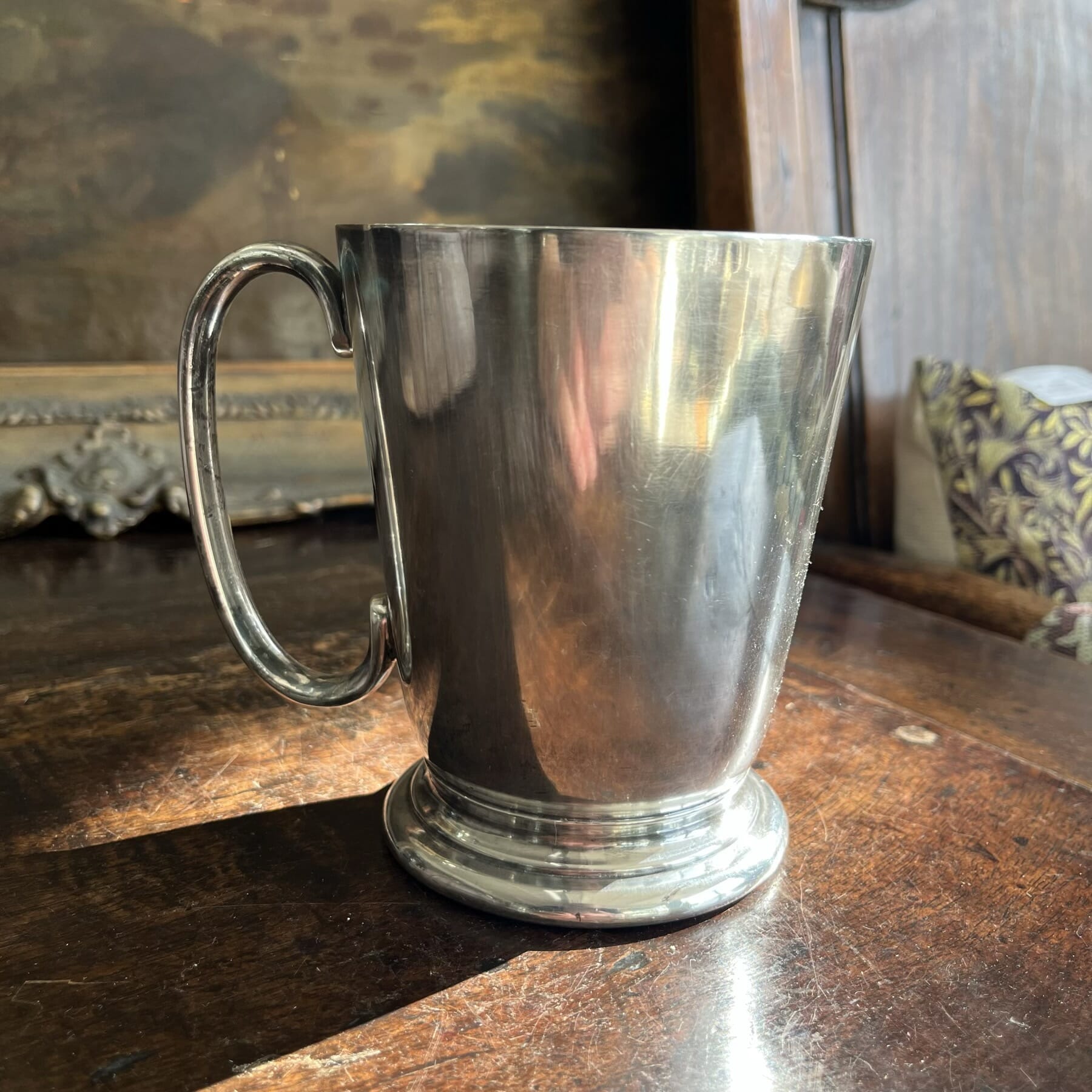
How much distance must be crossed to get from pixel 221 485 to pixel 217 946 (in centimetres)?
15

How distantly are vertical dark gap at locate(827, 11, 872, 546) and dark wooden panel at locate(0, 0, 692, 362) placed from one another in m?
0.17

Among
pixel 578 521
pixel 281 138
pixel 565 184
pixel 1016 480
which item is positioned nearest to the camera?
pixel 578 521

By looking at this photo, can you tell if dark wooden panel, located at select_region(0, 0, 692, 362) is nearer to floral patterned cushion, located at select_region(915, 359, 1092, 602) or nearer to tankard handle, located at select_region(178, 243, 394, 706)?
floral patterned cushion, located at select_region(915, 359, 1092, 602)

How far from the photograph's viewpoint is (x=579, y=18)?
3.73ft

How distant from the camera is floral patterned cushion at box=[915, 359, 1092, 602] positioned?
35.8 inches

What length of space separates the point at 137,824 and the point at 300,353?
2.49 ft

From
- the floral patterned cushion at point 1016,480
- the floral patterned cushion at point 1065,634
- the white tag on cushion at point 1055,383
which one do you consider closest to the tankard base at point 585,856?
the floral patterned cushion at point 1065,634

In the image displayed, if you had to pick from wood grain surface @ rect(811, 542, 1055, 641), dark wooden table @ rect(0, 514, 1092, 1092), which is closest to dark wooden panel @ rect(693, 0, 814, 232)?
wood grain surface @ rect(811, 542, 1055, 641)

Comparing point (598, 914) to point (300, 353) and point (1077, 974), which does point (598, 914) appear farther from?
point (300, 353)

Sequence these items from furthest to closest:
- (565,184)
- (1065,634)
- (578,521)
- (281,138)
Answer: (565,184), (281,138), (1065,634), (578,521)

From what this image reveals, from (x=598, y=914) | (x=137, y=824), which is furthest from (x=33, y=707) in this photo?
(x=598, y=914)

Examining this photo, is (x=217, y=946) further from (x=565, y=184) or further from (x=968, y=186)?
(x=968, y=186)

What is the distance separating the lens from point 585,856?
1.15ft

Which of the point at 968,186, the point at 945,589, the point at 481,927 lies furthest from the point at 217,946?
the point at 968,186
